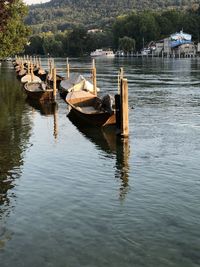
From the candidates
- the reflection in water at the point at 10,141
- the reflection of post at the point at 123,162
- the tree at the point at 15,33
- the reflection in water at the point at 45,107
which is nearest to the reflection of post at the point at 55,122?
the reflection in water at the point at 45,107

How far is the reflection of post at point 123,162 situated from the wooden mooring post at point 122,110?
0.72 meters

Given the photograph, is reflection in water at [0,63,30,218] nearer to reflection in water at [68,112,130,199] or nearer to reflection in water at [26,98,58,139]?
reflection in water at [26,98,58,139]

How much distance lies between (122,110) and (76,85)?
18745 mm

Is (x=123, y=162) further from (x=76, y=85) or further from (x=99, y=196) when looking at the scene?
(x=76, y=85)

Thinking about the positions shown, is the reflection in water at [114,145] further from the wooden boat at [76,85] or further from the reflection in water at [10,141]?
the wooden boat at [76,85]

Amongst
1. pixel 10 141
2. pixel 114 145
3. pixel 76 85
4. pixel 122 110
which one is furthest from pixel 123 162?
pixel 76 85

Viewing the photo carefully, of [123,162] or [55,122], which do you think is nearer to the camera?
[123,162]

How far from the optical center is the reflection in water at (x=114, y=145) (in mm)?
19469

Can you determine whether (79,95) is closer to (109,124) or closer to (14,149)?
(109,124)

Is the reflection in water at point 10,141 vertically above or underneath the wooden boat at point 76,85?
underneath

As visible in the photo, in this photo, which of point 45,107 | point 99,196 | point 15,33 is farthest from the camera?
point 15,33

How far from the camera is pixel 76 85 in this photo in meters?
44.6

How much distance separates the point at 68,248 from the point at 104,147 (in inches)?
487

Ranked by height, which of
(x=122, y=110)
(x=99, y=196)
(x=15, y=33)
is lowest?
(x=99, y=196)
